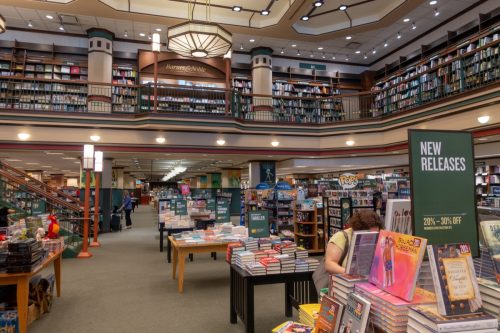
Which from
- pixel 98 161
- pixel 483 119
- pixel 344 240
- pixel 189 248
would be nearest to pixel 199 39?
pixel 189 248

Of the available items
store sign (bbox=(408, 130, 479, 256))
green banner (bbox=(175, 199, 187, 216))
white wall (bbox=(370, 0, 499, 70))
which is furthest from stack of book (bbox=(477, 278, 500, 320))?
white wall (bbox=(370, 0, 499, 70))

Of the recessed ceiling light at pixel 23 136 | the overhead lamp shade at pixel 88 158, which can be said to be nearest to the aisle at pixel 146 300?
the overhead lamp shade at pixel 88 158

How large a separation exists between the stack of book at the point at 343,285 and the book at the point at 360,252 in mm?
46

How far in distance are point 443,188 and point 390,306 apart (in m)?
0.67

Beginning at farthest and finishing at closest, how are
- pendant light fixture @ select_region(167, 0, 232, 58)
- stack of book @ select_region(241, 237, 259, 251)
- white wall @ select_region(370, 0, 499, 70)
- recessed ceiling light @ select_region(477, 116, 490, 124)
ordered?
white wall @ select_region(370, 0, 499, 70), recessed ceiling light @ select_region(477, 116, 490, 124), pendant light fixture @ select_region(167, 0, 232, 58), stack of book @ select_region(241, 237, 259, 251)

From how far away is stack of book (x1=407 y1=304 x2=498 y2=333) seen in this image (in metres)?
1.26

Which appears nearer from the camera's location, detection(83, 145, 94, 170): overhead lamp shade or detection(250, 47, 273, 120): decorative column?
detection(83, 145, 94, 170): overhead lamp shade

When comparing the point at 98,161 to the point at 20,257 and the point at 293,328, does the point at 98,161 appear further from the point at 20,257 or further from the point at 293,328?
the point at 293,328

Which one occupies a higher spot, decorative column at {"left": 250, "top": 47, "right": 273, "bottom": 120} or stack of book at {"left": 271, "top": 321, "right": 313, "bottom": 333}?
decorative column at {"left": 250, "top": 47, "right": 273, "bottom": 120}

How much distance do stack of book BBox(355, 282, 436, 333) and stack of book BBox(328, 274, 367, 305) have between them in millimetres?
96

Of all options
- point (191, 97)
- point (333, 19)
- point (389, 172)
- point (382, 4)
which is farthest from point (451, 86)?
point (191, 97)

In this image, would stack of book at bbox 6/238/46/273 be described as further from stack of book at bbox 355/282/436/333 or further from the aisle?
stack of book at bbox 355/282/436/333

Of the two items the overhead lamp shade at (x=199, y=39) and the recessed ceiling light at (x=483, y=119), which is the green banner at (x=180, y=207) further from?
the recessed ceiling light at (x=483, y=119)

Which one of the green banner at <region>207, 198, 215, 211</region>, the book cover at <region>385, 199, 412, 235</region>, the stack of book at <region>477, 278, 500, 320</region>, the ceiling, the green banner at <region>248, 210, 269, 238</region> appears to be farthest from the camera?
the green banner at <region>207, 198, 215, 211</region>
